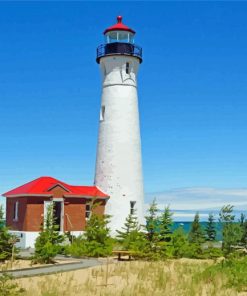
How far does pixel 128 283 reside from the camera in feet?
48.1

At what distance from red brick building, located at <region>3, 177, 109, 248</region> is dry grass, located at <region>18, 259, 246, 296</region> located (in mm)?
9276

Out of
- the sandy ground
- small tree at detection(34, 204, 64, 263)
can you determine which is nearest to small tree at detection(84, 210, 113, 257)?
small tree at detection(34, 204, 64, 263)

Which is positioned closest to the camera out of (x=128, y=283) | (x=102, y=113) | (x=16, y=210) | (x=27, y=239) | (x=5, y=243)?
(x=128, y=283)

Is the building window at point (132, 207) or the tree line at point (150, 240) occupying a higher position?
the building window at point (132, 207)

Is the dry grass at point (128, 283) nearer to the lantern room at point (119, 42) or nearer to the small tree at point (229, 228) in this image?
the small tree at point (229, 228)

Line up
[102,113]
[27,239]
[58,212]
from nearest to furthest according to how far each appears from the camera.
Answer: [27,239] < [58,212] < [102,113]

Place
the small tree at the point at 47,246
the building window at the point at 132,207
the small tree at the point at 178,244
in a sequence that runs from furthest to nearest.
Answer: the building window at the point at 132,207
the small tree at the point at 178,244
the small tree at the point at 47,246

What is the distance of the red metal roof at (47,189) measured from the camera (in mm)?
26719

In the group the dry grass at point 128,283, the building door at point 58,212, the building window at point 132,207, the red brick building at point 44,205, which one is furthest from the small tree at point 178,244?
the building door at point 58,212

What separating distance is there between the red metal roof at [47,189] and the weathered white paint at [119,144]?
93 cm

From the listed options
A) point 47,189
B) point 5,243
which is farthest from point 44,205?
point 5,243

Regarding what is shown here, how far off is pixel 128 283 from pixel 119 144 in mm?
15644

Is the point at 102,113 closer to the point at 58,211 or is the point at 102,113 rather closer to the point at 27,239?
the point at 58,211

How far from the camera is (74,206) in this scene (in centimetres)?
2808
